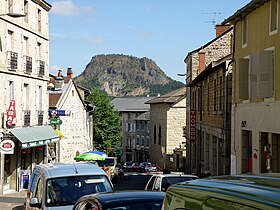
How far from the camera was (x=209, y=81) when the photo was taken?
3406cm

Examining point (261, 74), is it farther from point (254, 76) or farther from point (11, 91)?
point (11, 91)

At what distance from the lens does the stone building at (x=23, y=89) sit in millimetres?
28078

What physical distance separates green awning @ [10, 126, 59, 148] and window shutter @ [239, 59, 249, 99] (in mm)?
12996

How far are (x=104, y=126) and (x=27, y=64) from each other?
3994cm

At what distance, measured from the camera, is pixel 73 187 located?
1066 cm

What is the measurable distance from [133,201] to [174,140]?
5972 cm

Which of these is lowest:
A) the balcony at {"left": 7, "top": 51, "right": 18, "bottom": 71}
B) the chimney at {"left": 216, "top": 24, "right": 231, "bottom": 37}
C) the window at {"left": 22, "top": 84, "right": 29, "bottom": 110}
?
the window at {"left": 22, "top": 84, "right": 29, "bottom": 110}

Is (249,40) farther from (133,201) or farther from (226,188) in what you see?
(226,188)

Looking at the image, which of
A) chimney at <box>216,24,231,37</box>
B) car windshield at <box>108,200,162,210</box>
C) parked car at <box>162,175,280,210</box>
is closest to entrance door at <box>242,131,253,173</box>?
car windshield at <box>108,200,162,210</box>

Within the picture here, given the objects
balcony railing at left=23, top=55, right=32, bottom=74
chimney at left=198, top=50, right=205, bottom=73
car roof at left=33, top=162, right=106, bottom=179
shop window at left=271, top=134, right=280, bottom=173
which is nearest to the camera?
car roof at left=33, top=162, right=106, bottom=179

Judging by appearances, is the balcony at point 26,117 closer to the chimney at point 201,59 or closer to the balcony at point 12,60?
the balcony at point 12,60

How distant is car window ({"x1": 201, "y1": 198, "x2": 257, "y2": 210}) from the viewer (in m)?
2.85

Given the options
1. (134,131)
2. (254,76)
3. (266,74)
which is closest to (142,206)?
(266,74)

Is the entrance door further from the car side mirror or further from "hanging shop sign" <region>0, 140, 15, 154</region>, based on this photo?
the car side mirror
